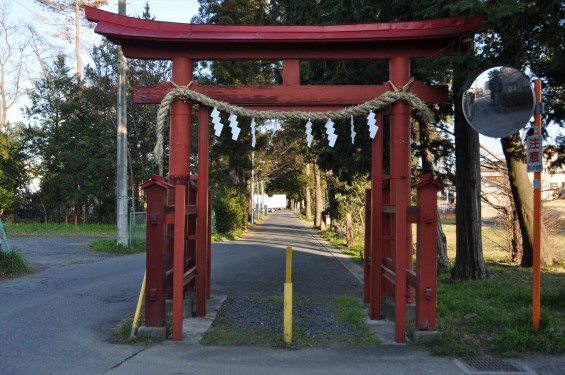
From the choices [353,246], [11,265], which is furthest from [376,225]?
[353,246]

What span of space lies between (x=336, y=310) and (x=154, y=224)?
3.75 meters

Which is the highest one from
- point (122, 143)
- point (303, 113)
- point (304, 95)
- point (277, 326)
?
point (122, 143)

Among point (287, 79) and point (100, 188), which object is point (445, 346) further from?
point (100, 188)

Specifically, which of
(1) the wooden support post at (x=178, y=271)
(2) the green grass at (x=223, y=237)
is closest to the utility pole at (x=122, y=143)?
(2) the green grass at (x=223, y=237)

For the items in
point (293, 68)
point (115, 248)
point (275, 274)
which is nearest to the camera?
point (293, 68)

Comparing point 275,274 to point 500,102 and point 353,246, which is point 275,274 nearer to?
point 500,102

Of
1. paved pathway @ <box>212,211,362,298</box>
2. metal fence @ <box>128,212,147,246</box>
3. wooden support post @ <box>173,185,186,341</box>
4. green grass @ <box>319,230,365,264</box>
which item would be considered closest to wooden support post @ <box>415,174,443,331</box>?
wooden support post @ <box>173,185,186,341</box>

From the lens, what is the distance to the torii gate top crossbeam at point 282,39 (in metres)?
7.32

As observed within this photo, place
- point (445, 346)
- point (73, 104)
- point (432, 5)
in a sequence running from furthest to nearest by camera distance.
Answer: point (73, 104)
point (432, 5)
point (445, 346)

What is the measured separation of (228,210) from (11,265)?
61.8 feet

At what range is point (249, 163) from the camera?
1300 inches

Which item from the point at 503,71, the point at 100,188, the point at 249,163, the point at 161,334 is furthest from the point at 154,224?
the point at 100,188

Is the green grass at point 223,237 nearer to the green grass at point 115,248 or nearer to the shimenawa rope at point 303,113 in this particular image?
the green grass at point 115,248

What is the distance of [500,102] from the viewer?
666 cm
